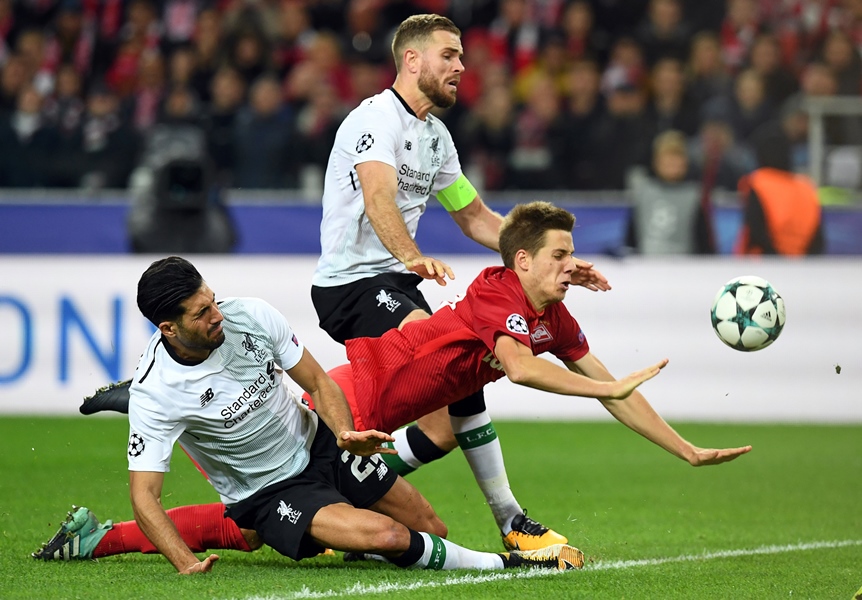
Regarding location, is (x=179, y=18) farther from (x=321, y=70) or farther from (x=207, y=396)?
(x=207, y=396)

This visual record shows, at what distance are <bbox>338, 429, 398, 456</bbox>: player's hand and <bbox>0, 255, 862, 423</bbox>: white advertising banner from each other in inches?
218

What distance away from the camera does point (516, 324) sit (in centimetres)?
507

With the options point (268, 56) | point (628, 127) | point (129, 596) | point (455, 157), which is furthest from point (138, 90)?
point (129, 596)

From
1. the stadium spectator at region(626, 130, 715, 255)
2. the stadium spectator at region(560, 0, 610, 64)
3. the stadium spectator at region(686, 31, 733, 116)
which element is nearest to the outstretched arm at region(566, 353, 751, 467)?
the stadium spectator at region(626, 130, 715, 255)

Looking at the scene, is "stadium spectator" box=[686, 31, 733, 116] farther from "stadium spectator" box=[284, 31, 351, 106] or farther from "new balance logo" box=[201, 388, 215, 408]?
"new balance logo" box=[201, 388, 215, 408]

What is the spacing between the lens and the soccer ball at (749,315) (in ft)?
18.9

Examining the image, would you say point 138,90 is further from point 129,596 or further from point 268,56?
point 129,596

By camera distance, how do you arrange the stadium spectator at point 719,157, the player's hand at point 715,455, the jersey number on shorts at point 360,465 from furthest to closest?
the stadium spectator at point 719,157 → the jersey number on shorts at point 360,465 → the player's hand at point 715,455

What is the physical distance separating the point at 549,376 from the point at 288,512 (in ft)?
4.06

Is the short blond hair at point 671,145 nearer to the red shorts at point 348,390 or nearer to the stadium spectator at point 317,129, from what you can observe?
the stadium spectator at point 317,129

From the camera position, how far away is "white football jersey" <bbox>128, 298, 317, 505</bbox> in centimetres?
512

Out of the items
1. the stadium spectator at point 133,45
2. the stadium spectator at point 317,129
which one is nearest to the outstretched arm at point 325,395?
the stadium spectator at point 317,129

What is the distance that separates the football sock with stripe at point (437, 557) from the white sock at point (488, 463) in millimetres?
625

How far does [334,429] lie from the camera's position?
17.4ft
